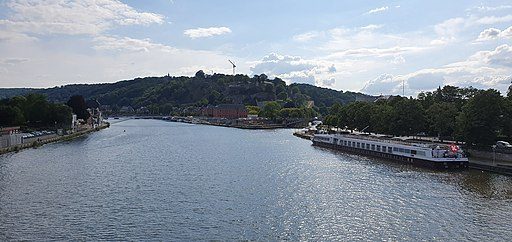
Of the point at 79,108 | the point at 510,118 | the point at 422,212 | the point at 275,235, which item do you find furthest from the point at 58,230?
the point at 79,108

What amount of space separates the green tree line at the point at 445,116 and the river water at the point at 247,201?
4.49 meters

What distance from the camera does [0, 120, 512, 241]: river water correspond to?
19.7 meters

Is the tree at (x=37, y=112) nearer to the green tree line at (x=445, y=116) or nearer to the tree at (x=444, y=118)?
the green tree line at (x=445, y=116)

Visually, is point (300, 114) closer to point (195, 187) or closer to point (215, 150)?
point (215, 150)

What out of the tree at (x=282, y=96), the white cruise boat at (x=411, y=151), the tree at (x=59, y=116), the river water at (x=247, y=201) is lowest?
the river water at (x=247, y=201)

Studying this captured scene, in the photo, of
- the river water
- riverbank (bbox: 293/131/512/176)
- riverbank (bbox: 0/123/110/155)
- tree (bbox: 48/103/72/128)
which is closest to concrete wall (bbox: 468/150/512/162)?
riverbank (bbox: 293/131/512/176)

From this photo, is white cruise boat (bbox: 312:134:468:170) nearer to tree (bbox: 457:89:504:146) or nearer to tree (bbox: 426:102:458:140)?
tree (bbox: 457:89:504:146)

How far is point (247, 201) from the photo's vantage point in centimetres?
2530

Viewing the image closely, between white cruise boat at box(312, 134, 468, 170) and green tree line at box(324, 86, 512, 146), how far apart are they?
84.5 inches

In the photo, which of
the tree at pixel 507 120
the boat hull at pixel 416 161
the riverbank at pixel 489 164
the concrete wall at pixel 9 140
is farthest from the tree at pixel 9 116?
the tree at pixel 507 120

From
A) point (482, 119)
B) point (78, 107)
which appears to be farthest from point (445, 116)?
point (78, 107)

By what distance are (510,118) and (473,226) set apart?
21.1m

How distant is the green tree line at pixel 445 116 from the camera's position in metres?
36.4

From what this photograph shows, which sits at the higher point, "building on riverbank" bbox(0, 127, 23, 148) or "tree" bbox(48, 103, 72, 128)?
"tree" bbox(48, 103, 72, 128)
